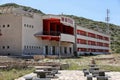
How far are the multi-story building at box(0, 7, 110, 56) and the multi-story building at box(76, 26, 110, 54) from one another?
0.73ft

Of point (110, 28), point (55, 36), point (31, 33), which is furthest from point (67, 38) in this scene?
point (110, 28)

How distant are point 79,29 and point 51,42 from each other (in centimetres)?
1267

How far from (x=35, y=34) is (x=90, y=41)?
26.4 meters

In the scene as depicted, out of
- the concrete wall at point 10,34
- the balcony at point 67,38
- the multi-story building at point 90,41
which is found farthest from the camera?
the multi-story building at point 90,41

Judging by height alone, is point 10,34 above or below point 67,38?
above

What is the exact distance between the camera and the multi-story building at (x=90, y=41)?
64250 millimetres

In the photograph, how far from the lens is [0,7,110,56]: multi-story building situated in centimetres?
4531

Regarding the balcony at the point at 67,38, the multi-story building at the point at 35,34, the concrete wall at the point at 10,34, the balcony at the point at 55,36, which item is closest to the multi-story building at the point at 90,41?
the multi-story building at the point at 35,34

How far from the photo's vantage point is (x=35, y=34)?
48.7 metres

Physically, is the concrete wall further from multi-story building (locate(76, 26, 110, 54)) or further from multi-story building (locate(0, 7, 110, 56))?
multi-story building (locate(76, 26, 110, 54))

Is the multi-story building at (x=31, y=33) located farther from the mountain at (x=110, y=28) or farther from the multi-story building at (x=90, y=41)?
the mountain at (x=110, y=28)

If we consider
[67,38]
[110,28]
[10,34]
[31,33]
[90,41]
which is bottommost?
[90,41]

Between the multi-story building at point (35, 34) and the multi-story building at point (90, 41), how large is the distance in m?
0.22

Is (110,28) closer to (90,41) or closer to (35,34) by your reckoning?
(90,41)
